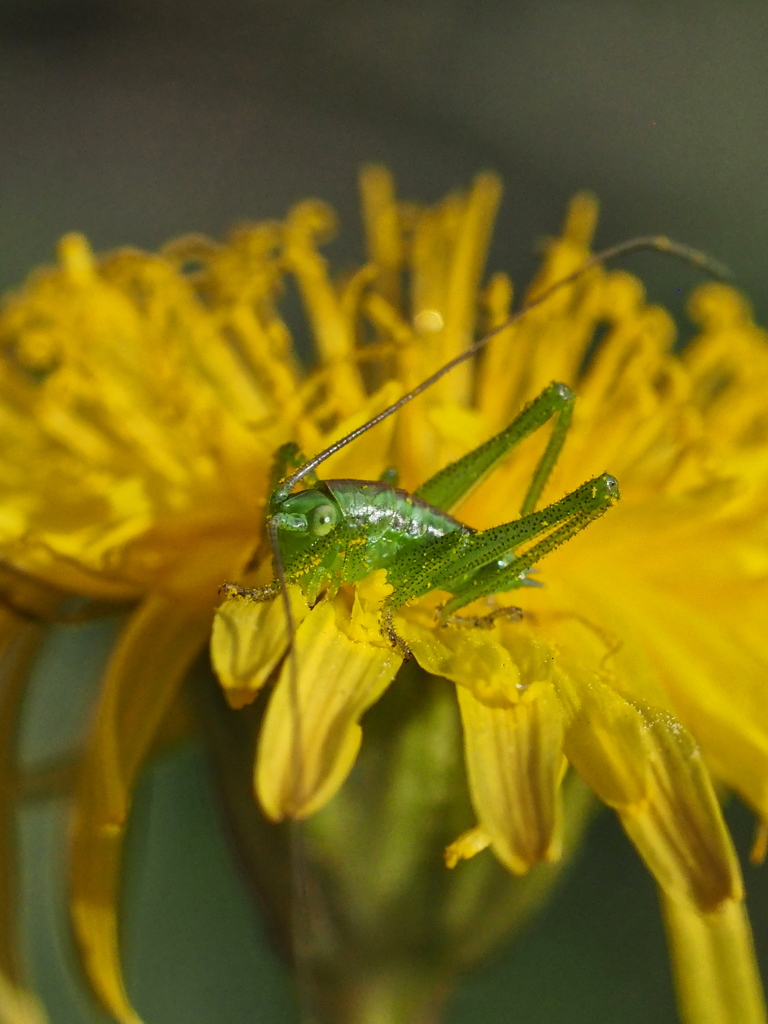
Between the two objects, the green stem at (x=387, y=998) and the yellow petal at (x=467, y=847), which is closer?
the yellow petal at (x=467, y=847)

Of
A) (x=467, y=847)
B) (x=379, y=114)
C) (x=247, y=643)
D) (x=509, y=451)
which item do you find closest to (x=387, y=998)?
(x=467, y=847)

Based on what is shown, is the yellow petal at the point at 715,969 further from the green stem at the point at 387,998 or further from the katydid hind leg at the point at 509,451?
the katydid hind leg at the point at 509,451

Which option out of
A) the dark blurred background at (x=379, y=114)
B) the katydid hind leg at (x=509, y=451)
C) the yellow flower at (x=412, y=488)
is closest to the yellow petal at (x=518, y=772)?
the yellow flower at (x=412, y=488)

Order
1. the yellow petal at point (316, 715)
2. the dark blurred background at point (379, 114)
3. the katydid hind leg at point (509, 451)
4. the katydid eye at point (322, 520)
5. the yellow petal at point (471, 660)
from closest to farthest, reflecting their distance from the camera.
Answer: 1. the yellow petal at point (316, 715)
2. the yellow petal at point (471, 660)
3. the katydid eye at point (322, 520)
4. the katydid hind leg at point (509, 451)
5. the dark blurred background at point (379, 114)

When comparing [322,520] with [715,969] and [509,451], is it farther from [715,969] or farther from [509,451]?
[715,969]

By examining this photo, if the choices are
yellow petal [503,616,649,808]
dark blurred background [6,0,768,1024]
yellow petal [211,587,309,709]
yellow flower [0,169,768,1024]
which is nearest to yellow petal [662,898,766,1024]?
yellow flower [0,169,768,1024]

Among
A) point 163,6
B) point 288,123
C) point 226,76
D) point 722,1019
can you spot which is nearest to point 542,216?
point 288,123

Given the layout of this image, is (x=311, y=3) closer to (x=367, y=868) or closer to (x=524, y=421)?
(x=524, y=421)

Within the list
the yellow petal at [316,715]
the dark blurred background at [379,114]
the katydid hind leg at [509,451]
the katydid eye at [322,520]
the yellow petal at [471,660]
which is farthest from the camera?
the dark blurred background at [379,114]
